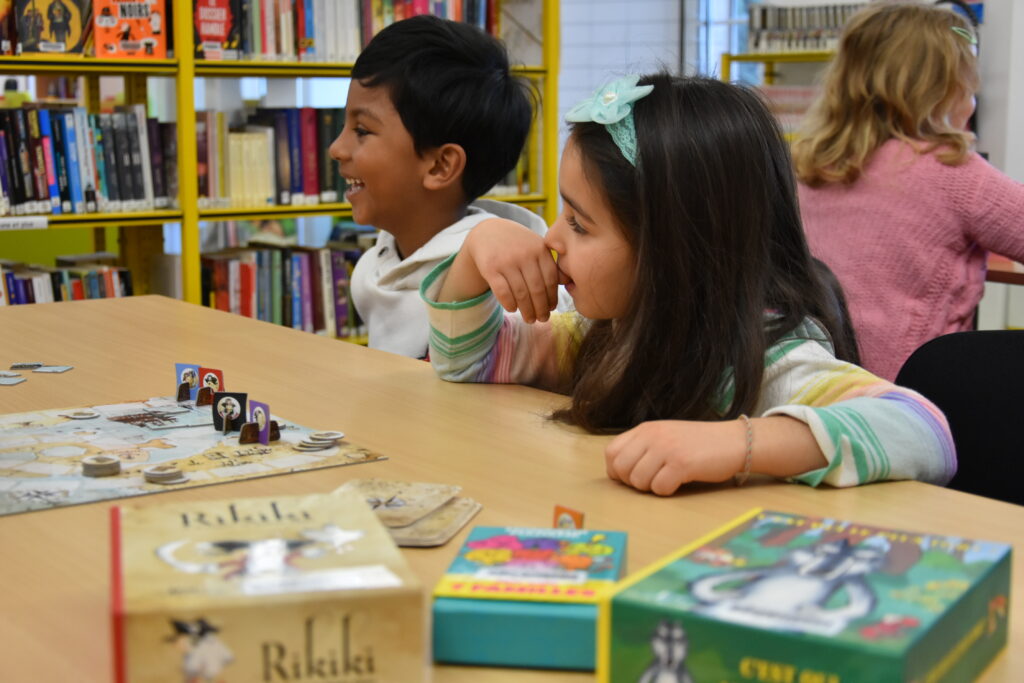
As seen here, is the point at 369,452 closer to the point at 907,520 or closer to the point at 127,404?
the point at 127,404

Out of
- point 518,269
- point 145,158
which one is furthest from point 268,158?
point 518,269

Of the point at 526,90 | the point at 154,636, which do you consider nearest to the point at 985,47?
the point at 526,90

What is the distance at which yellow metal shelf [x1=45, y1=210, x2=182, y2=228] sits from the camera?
2.99 m

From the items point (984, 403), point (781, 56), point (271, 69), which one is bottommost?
point (984, 403)

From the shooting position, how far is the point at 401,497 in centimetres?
90

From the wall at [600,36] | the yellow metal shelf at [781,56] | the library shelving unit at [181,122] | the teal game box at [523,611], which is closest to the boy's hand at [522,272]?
the teal game box at [523,611]

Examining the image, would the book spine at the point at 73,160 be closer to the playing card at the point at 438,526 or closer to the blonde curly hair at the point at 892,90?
the blonde curly hair at the point at 892,90

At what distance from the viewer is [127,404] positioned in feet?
4.11

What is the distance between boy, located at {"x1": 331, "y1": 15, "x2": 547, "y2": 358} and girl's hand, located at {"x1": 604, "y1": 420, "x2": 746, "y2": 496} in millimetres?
1130

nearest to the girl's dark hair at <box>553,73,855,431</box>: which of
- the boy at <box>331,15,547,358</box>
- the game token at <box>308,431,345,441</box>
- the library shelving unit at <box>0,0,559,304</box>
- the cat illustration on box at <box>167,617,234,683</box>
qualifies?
the game token at <box>308,431,345,441</box>

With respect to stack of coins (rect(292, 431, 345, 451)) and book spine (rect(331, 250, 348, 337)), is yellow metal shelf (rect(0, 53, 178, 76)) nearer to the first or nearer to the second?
book spine (rect(331, 250, 348, 337))

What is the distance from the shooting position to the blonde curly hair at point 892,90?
236 cm

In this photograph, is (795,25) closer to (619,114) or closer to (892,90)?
(892,90)

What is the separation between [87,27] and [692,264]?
233 cm
